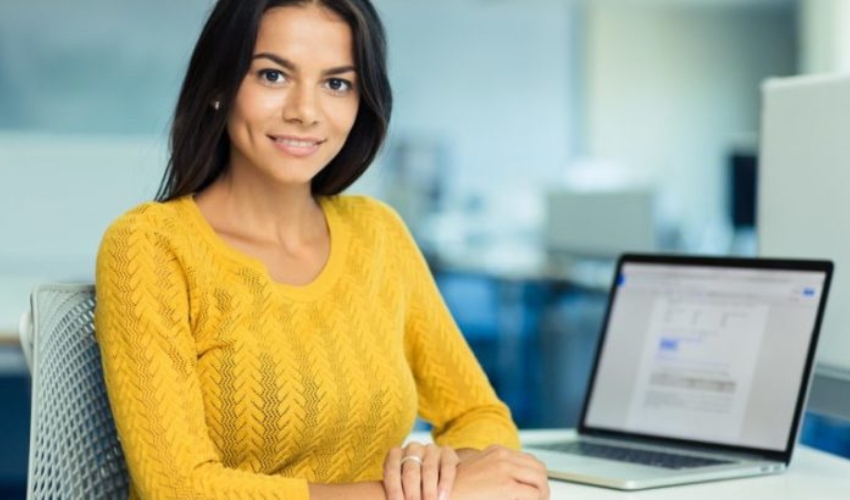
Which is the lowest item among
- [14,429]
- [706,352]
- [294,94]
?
[14,429]

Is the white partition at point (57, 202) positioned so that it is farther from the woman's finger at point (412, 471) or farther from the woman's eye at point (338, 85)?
the woman's finger at point (412, 471)

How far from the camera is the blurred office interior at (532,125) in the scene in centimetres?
538

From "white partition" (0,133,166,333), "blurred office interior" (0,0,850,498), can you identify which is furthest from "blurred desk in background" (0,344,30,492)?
"white partition" (0,133,166,333)

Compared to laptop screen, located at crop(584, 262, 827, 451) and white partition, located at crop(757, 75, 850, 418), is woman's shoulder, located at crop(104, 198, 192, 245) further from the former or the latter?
white partition, located at crop(757, 75, 850, 418)

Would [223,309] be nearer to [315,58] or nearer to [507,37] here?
[315,58]

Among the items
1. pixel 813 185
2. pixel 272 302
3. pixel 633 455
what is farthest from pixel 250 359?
pixel 813 185

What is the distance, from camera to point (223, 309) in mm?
1287

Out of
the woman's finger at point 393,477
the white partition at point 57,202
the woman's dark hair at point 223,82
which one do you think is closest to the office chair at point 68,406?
the woman's dark hair at point 223,82

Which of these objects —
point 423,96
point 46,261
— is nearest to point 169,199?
point 46,261

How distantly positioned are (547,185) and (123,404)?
816 cm

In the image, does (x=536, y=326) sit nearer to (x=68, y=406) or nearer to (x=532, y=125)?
(x=532, y=125)

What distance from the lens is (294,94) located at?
1331 millimetres

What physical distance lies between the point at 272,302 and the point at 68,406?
227 millimetres

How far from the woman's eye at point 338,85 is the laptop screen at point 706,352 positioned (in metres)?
0.51
